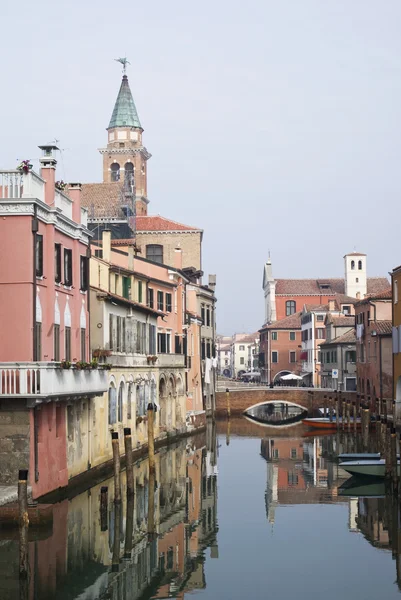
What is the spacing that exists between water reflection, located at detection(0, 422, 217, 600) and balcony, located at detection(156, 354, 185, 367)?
15024 millimetres

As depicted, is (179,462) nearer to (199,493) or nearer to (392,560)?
(199,493)

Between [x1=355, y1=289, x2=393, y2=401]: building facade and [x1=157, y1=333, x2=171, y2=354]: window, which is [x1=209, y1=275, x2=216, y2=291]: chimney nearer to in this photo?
[x1=355, y1=289, x2=393, y2=401]: building facade

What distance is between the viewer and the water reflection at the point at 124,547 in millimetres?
22469

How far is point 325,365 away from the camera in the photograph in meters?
92.0

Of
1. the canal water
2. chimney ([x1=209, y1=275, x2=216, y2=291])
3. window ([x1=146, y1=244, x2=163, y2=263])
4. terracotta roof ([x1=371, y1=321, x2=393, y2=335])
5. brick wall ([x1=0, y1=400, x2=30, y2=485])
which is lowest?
the canal water

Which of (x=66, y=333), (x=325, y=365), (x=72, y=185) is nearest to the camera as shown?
(x=66, y=333)

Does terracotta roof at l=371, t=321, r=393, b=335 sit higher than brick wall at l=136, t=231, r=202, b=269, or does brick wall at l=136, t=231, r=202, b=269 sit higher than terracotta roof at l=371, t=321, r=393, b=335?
brick wall at l=136, t=231, r=202, b=269

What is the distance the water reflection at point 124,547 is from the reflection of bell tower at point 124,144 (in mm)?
68302

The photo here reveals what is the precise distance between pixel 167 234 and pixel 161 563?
176 feet

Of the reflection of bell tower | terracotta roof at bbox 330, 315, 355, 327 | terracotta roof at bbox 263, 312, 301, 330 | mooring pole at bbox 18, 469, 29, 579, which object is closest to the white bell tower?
terracotta roof at bbox 263, 312, 301, 330

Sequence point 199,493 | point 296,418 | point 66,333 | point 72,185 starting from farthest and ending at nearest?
1. point 296,418
2. point 199,493
3. point 72,185
4. point 66,333

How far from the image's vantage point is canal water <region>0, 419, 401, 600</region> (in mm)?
22578

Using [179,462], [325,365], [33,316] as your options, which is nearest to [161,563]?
[33,316]

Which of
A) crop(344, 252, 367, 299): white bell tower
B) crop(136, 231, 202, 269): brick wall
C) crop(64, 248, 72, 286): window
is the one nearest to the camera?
crop(64, 248, 72, 286): window
